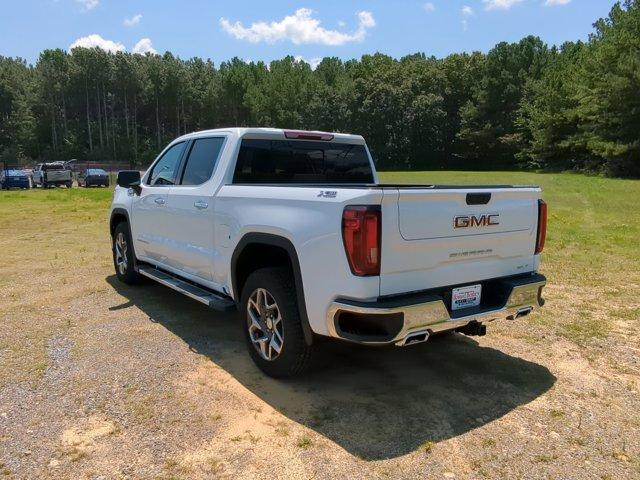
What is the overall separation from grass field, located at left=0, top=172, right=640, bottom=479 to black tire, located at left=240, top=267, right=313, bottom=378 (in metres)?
0.17

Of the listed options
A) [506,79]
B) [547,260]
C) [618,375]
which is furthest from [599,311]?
[506,79]

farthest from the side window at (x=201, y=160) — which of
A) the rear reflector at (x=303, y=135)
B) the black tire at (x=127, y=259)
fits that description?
the black tire at (x=127, y=259)

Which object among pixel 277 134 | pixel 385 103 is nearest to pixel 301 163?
pixel 277 134

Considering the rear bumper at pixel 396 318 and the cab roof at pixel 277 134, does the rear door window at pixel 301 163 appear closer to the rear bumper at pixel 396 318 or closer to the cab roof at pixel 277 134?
the cab roof at pixel 277 134

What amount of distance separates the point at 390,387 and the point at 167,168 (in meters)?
3.40

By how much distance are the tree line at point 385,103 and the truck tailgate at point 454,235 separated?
40.3 meters

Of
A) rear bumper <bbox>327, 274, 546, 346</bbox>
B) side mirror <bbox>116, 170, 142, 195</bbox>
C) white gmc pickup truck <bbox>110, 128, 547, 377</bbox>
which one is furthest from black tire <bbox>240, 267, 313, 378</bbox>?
side mirror <bbox>116, 170, 142, 195</bbox>

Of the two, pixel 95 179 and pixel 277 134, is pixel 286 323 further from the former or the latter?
pixel 95 179

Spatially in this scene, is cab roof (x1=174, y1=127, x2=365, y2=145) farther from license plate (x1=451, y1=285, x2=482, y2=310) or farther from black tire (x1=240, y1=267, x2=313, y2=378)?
license plate (x1=451, y1=285, x2=482, y2=310)

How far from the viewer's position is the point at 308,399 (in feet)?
12.4

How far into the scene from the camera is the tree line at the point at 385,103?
4216cm

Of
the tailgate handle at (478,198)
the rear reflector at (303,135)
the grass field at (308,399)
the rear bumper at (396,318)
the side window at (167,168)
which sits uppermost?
the rear reflector at (303,135)

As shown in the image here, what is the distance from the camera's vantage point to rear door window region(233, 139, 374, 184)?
4754mm

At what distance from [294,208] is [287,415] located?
1378 mm
